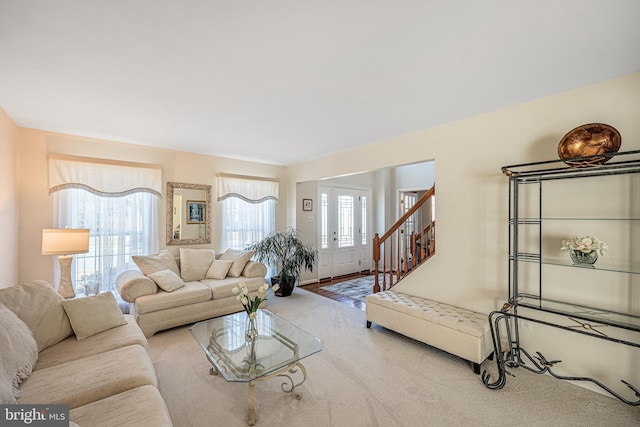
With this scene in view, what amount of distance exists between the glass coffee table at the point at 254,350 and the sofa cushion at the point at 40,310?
0.98 metres

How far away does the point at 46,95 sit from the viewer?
2.35 meters

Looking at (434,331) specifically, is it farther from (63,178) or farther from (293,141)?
(63,178)

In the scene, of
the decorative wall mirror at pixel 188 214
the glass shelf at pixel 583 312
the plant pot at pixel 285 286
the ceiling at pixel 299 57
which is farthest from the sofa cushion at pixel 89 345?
the glass shelf at pixel 583 312

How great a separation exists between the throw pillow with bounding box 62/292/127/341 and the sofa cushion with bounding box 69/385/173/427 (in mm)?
1015

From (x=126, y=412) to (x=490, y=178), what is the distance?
3327 mm

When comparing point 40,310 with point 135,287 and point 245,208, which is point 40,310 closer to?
point 135,287

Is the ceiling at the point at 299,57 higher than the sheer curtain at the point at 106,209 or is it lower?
higher

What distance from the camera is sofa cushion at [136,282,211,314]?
3.07m

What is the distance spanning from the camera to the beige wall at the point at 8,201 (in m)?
2.70

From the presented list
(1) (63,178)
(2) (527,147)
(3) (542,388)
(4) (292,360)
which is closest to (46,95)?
(1) (63,178)

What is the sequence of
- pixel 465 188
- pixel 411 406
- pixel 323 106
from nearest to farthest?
pixel 411 406 < pixel 323 106 < pixel 465 188

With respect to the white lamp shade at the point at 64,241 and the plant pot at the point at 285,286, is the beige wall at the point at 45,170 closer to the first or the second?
the white lamp shade at the point at 64,241

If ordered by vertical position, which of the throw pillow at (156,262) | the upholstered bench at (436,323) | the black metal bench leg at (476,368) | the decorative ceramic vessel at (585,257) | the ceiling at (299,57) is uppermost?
the ceiling at (299,57)

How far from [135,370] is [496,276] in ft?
10.2
